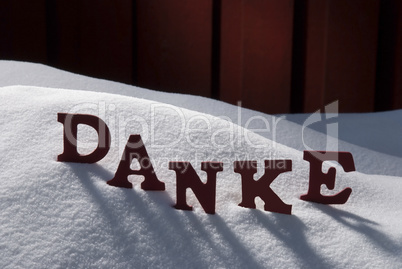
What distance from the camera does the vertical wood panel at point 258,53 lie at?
234cm

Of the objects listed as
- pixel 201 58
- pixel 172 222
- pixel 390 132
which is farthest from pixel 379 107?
pixel 172 222

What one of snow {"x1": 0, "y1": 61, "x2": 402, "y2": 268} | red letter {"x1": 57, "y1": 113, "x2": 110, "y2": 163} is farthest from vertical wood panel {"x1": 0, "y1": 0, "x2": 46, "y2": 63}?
red letter {"x1": 57, "y1": 113, "x2": 110, "y2": 163}

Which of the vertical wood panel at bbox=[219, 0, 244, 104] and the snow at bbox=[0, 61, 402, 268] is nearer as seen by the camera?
the snow at bbox=[0, 61, 402, 268]

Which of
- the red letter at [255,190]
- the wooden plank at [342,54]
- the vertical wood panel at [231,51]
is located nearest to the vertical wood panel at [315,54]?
the wooden plank at [342,54]

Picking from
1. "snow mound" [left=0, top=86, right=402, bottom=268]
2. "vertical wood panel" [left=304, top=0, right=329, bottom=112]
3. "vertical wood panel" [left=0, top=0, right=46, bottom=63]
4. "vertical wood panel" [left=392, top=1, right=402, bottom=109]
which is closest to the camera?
"snow mound" [left=0, top=86, right=402, bottom=268]

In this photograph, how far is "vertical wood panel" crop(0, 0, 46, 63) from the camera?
2.11 m

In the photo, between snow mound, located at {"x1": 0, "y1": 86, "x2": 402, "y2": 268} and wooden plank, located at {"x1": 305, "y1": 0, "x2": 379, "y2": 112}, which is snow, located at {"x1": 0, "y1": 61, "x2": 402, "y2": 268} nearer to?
snow mound, located at {"x1": 0, "y1": 86, "x2": 402, "y2": 268}

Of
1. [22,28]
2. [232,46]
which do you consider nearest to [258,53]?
[232,46]

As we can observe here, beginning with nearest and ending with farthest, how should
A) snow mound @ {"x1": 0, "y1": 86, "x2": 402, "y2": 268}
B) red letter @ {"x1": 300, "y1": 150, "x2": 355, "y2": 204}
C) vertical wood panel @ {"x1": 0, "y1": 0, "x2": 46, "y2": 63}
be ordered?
1. snow mound @ {"x1": 0, "y1": 86, "x2": 402, "y2": 268}
2. red letter @ {"x1": 300, "y1": 150, "x2": 355, "y2": 204}
3. vertical wood panel @ {"x1": 0, "y1": 0, "x2": 46, "y2": 63}

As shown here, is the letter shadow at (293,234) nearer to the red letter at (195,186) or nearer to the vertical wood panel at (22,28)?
the red letter at (195,186)

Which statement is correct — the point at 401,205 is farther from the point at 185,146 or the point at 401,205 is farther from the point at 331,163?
the point at 185,146

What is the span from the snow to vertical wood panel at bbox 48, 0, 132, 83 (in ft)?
2.69

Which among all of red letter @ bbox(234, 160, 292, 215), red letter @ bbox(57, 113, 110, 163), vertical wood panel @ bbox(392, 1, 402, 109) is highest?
vertical wood panel @ bbox(392, 1, 402, 109)

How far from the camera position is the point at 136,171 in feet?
3.36
